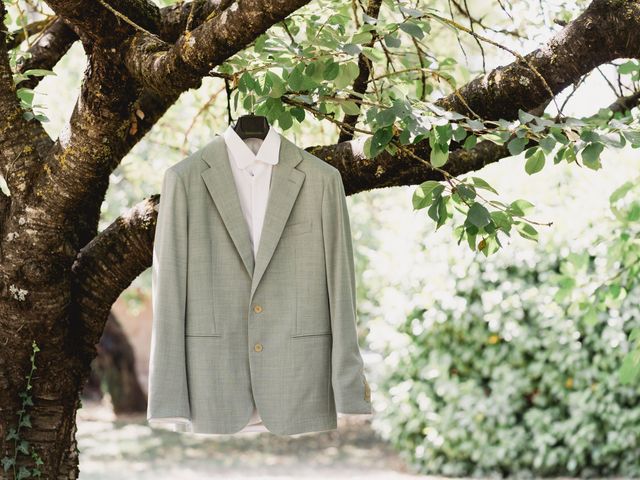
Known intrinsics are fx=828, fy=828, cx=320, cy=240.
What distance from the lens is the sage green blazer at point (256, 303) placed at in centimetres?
207

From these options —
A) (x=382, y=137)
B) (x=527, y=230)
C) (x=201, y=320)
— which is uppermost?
(x=382, y=137)

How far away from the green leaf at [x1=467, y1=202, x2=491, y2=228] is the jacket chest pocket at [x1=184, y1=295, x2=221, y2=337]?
694 millimetres

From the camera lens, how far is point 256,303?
210cm

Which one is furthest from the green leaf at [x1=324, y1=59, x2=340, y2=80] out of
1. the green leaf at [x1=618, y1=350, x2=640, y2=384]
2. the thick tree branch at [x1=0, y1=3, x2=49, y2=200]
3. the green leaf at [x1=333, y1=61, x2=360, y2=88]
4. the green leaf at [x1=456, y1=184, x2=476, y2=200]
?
→ the green leaf at [x1=618, y1=350, x2=640, y2=384]

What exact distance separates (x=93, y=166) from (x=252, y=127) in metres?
0.45

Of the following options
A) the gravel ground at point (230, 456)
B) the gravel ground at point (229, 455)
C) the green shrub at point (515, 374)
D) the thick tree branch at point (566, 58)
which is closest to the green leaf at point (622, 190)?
the thick tree branch at point (566, 58)

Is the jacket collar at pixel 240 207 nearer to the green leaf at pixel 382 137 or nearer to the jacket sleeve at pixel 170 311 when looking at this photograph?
the jacket sleeve at pixel 170 311

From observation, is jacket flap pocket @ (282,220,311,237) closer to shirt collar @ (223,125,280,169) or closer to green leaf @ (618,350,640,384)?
shirt collar @ (223,125,280,169)

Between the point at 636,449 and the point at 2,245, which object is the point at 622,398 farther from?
the point at 2,245

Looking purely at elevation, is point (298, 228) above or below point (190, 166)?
below

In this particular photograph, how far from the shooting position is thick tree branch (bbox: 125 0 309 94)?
184 cm

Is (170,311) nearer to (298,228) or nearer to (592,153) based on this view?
(298,228)

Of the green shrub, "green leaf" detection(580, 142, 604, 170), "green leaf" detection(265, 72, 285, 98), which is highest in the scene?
"green leaf" detection(265, 72, 285, 98)

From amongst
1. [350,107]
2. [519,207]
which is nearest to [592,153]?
[519,207]
